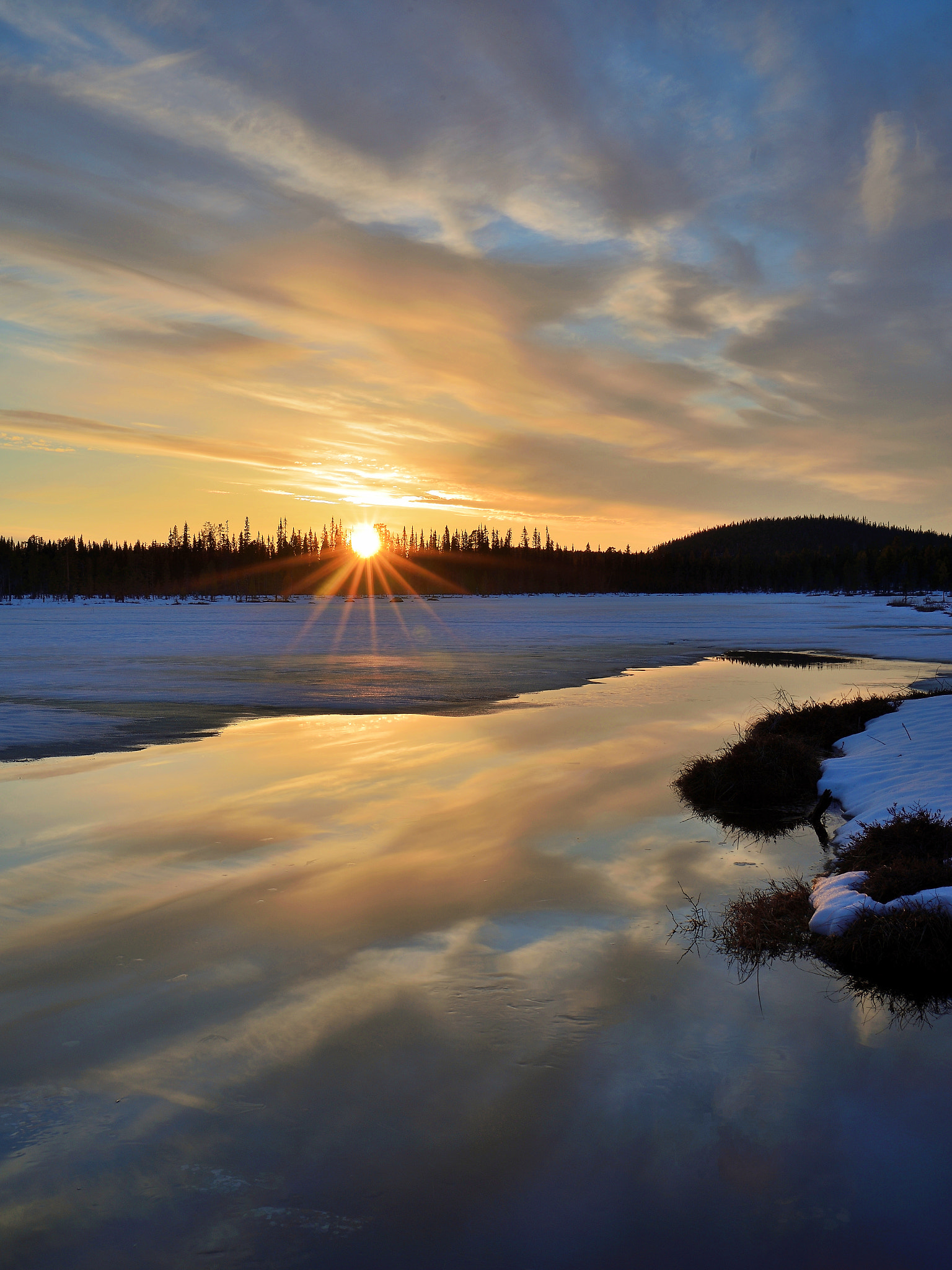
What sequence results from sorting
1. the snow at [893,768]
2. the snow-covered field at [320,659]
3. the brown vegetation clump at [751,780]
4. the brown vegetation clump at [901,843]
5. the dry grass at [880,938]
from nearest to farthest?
the dry grass at [880,938]
the brown vegetation clump at [901,843]
the snow at [893,768]
the brown vegetation clump at [751,780]
the snow-covered field at [320,659]

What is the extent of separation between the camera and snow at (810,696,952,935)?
274 inches

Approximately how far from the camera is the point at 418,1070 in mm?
4996

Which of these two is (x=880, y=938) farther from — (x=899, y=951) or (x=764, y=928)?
(x=764, y=928)

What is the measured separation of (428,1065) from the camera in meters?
5.05

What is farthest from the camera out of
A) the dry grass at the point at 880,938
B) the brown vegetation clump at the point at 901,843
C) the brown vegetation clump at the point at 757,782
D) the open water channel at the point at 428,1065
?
the brown vegetation clump at the point at 757,782

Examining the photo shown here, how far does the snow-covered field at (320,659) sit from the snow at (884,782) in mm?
9624

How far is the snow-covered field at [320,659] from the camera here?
1902cm

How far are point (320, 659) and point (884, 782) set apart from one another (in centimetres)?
2464

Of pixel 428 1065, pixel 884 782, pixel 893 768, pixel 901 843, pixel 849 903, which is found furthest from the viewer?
pixel 893 768

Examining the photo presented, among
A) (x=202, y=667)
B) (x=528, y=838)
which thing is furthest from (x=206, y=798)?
(x=202, y=667)

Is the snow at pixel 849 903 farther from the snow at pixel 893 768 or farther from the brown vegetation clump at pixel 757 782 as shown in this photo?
the brown vegetation clump at pixel 757 782

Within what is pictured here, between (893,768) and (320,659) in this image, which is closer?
(893,768)

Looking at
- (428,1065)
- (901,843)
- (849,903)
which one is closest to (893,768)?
(901,843)

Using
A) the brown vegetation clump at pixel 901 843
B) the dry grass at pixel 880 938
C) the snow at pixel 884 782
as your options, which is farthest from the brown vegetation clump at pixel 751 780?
the dry grass at pixel 880 938
